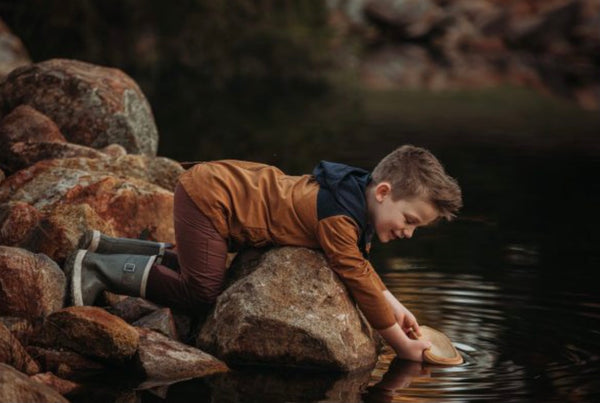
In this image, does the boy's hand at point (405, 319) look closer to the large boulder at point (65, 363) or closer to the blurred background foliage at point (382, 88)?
the large boulder at point (65, 363)

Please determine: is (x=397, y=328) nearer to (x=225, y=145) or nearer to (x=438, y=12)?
(x=225, y=145)

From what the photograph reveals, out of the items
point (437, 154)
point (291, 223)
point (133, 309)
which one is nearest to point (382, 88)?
point (437, 154)

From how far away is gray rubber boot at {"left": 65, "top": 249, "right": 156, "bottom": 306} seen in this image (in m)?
5.49

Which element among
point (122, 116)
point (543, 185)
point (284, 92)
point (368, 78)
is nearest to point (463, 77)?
point (368, 78)

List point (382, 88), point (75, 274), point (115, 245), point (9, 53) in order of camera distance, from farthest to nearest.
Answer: point (382, 88) < point (9, 53) < point (115, 245) < point (75, 274)

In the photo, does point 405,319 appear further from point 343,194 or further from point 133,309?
point 133,309

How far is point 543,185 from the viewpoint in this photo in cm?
1130

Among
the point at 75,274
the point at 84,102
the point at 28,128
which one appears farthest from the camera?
the point at 84,102

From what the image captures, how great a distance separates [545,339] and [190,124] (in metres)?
11.5

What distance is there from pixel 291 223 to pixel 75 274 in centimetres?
100

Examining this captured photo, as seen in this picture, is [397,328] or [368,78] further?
[368,78]

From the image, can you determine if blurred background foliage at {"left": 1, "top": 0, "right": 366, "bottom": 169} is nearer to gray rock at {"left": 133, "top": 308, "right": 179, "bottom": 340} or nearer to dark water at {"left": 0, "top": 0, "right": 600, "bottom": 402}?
dark water at {"left": 0, "top": 0, "right": 600, "bottom": 402}

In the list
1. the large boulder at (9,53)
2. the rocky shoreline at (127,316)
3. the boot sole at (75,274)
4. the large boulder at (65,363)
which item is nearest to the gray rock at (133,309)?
the rocky shoreline at (127,316)

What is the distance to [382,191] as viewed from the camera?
17.2ft
